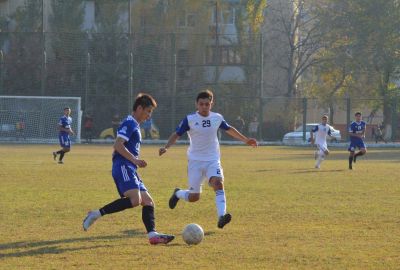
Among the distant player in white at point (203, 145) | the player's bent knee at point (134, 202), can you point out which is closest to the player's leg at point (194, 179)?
the distant player in white at point (203, 145)

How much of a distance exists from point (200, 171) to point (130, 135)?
202cm

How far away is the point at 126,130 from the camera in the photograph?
32.3ft

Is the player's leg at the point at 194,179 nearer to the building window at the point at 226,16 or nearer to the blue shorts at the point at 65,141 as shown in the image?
the blue shorts at the point at 65,141

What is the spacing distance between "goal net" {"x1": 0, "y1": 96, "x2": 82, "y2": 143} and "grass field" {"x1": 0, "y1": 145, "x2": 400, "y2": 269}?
2482 centimetres

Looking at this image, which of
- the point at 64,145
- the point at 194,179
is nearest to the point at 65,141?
the point at 64,145

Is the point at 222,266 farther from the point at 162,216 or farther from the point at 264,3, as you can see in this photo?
the point at 264,3

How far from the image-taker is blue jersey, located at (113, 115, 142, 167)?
983cm

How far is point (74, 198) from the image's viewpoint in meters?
15.4

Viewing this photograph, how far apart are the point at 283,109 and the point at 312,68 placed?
13.2 metres

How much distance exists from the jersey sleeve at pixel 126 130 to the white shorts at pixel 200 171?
1.94 metres

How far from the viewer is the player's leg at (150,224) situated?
9570 millimetres

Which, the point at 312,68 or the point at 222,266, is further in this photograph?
the point at 312,68

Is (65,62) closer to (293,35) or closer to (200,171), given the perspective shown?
(293,35)

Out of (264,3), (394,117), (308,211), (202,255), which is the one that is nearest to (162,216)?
(308,211)
